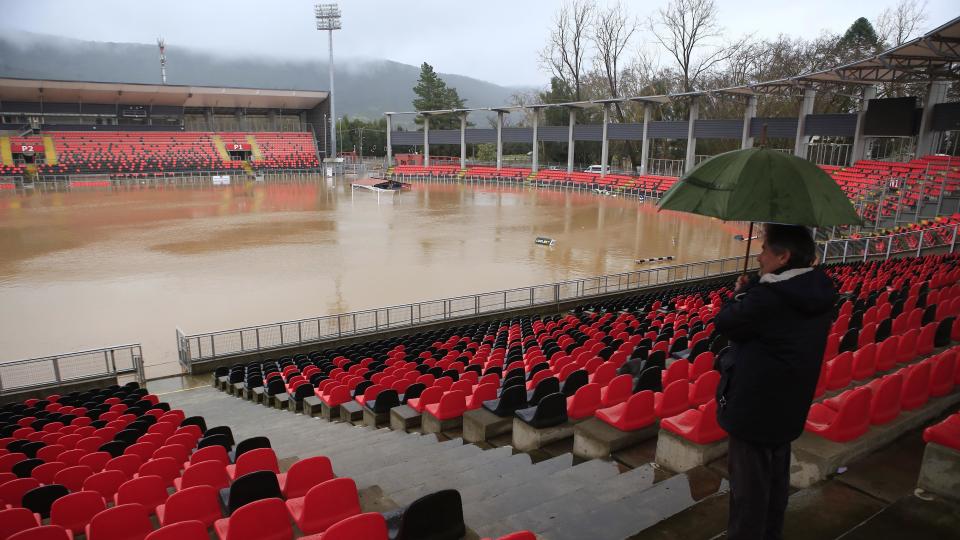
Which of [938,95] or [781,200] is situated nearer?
→ [781,200]

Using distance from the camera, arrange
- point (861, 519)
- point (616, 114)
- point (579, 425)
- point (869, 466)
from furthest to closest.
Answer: point (616, 114) → point (579, 425) → point (869, 466) → point (861, 519)

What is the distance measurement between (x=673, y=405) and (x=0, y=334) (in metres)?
16.9

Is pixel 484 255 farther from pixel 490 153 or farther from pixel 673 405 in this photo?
pixel 490 153

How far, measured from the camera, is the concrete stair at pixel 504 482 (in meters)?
3.81

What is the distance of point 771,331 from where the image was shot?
2611 millimetres

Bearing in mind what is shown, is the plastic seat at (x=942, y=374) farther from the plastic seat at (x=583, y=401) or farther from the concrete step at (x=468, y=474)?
the concrete step at (x=468, y=474)

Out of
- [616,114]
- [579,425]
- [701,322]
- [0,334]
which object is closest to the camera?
[579,425]

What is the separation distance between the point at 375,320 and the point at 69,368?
659 centimetres

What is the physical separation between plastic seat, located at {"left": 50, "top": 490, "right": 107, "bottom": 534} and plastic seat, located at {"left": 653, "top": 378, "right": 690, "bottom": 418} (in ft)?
15.9

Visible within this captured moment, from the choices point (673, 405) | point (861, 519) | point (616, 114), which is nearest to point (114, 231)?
point (673, 405)

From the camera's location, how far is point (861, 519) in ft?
11.5

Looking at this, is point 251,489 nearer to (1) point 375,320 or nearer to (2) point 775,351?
(2) point 775,351

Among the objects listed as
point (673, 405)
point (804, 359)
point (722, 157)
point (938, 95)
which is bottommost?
point (673, 405)

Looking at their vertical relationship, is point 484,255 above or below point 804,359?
below
